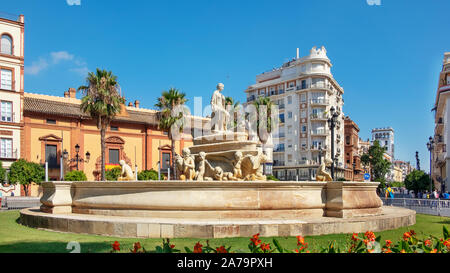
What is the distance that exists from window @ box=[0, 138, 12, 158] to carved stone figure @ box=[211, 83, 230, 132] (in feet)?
95.5

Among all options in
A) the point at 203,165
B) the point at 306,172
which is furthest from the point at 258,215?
the point at 306,172

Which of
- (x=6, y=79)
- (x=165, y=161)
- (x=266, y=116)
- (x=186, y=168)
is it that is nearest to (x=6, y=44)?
(x=6, y=79)

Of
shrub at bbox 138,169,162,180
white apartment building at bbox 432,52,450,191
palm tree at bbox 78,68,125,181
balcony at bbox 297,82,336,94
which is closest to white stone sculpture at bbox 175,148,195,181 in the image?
palm tree at bbox 78,68,125,181

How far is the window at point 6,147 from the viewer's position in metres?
35.4

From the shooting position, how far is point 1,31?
36.0m

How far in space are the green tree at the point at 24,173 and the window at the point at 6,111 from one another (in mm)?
5111

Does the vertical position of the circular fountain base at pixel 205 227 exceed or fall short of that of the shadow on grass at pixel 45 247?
it exceeds it

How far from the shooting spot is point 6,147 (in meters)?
35.7

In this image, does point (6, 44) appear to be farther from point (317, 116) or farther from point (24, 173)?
point (317, 116)

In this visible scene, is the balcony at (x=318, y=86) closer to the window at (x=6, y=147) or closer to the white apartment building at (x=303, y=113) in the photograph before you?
the white apartment building at (x=303, y=113)

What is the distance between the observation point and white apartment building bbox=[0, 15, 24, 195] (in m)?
35.6

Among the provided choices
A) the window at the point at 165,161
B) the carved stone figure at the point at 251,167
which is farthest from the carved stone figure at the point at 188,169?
the window at the point at 165,161
